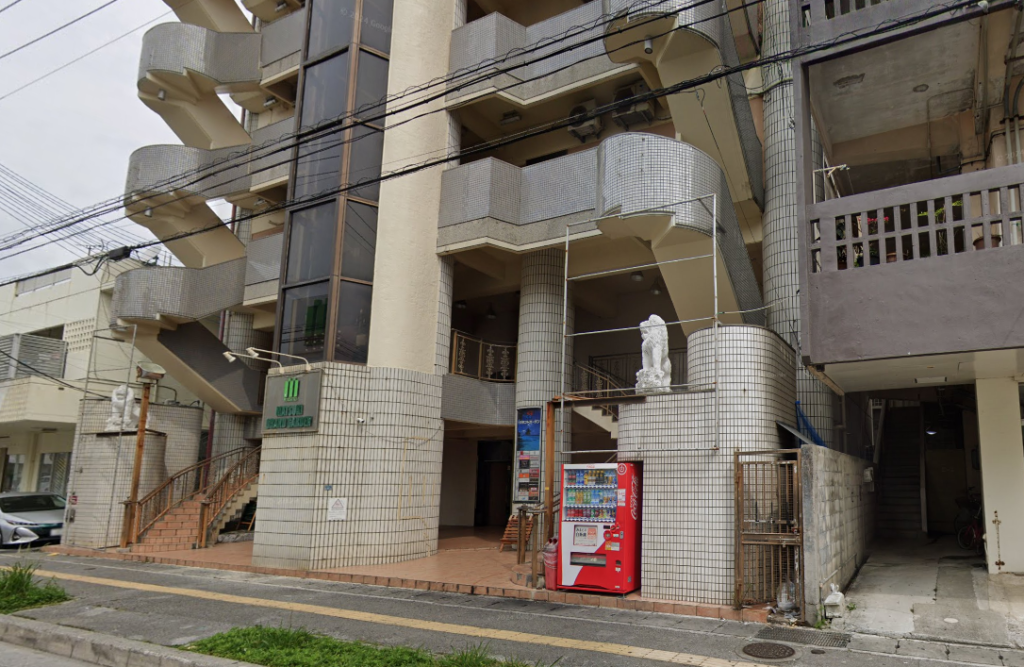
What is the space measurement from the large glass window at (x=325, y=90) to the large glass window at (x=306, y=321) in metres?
3.87

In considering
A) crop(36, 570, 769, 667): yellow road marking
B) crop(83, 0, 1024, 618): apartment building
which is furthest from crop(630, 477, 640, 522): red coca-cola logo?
crop(36, 570, 769, 667): yellow road marking

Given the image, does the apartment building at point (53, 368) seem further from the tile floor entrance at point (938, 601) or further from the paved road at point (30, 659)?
the tile floor entrance at point (938, 601)

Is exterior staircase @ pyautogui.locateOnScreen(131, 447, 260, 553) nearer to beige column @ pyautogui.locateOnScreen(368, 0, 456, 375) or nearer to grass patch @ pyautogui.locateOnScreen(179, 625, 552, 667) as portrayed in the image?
beige column @ pyautogui.locateOnScreen(368, 0, 456, 375)

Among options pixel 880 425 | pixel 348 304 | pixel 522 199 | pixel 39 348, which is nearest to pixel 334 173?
pixel 348 304

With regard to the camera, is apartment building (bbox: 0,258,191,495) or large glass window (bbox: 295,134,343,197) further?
apartment building (bbox: 0,258,191,495)

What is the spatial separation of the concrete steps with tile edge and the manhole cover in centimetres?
1299

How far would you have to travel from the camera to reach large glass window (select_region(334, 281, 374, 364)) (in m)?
14.6

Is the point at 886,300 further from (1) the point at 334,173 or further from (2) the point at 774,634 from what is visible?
(1) the point at 334,173

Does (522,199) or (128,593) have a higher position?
(522,199)

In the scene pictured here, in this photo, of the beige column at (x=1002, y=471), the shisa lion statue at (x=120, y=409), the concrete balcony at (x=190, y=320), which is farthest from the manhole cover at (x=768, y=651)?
the shisa lion statue at (x=120, y=409)

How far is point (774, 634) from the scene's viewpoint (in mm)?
8508

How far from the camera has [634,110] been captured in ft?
54.6

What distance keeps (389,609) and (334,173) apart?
360 inches

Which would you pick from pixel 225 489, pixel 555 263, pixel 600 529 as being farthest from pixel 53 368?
pixel 600 529
